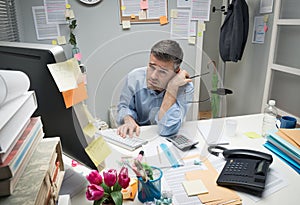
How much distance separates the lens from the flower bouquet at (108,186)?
2.10ft

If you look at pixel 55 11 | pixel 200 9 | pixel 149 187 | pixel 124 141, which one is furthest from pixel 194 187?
pixel 55 11

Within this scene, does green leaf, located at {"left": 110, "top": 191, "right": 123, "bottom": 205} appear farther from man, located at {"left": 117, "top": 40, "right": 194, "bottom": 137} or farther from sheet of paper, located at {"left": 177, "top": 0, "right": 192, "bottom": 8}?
sheet of paper, located at {"left": 177, "top": 0, "right": 192, "bottom": 8}

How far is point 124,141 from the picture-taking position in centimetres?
118

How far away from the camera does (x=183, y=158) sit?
1085 millimetres

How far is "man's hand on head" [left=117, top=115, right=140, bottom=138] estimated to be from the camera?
4.02ft

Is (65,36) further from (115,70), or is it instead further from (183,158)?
(183,158)

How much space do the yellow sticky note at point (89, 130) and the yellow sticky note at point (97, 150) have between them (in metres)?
0.03

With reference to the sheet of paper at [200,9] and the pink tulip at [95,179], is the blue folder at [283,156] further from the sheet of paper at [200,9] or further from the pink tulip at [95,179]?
the sheet of paper at [200,9]

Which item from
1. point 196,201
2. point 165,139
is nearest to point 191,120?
point 165,139

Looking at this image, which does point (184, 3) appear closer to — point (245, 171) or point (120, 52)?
point (120, 52)

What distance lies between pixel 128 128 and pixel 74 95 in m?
0.63

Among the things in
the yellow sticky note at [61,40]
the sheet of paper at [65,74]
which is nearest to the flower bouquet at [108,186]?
the sheet of paper at [65,74]

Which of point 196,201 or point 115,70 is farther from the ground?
point 115,70

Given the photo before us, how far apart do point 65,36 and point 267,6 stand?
6.98 ft
